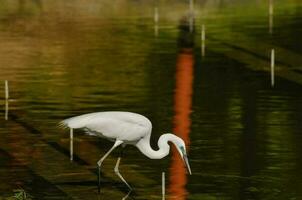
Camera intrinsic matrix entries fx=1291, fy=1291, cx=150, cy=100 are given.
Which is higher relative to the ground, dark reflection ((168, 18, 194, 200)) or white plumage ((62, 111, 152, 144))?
white plumage ((62, 111, 152, 144))

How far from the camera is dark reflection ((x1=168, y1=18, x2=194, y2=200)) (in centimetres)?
2253

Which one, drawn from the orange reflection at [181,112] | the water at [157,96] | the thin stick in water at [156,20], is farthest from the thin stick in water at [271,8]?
the orange reflection at [181,112]

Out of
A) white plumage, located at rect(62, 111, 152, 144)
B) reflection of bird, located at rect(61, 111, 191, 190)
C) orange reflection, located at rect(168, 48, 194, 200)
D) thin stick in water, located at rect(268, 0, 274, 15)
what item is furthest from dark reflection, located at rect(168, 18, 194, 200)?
thin stick in water, located at rect(268, 0, 274, 15)

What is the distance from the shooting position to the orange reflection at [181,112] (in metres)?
22.3

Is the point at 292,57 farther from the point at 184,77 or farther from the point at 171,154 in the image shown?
the point at 171,154

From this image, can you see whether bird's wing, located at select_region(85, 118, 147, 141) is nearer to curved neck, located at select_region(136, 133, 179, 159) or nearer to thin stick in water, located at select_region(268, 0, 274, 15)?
curved neck, located at select_region(136, 133, 179, 159)

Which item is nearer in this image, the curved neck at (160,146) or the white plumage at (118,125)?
the curved neck at (160,146)

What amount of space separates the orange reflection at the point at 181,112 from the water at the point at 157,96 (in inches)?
1.8

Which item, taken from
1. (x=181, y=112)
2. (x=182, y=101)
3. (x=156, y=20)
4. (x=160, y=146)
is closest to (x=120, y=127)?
(x=160, y=146)

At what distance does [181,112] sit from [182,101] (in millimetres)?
1941

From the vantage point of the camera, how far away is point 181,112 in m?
30.8

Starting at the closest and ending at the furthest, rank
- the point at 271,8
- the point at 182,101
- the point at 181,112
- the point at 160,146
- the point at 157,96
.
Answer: the point at 160,146
the point at 181,112
the point at 182,101
the point at 157,96
the point at 271,8

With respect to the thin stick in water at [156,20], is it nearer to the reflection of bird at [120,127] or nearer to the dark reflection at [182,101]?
the dark reflection at [182,101]

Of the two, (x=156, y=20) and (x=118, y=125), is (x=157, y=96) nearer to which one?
(x=118, y=125)
